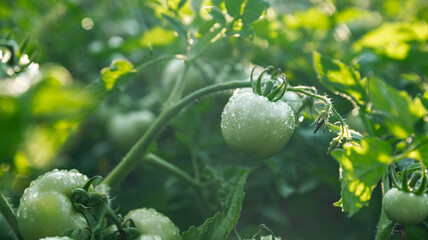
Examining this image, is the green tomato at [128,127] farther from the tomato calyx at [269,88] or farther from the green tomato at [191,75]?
the tomato calyx at [269,88]

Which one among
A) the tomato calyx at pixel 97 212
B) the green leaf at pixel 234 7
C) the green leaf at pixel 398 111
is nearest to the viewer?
the green leaf at pixel 398 111

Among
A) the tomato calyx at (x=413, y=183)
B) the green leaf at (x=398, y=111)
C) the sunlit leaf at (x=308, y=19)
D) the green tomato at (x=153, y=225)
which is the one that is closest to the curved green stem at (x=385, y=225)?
the tomato calyx at (x=413, y=183)

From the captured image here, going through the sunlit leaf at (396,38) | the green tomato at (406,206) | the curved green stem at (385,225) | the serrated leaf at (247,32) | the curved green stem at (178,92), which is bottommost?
the sunlit leaf at (396,38)

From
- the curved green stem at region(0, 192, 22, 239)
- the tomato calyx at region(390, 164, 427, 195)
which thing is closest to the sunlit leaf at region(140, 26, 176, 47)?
the curved green stem at region(0, 192, 22, 239)

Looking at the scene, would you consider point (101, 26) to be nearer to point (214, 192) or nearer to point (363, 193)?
point (214, 192)

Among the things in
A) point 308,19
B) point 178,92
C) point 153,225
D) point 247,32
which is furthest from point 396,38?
point 153,225
